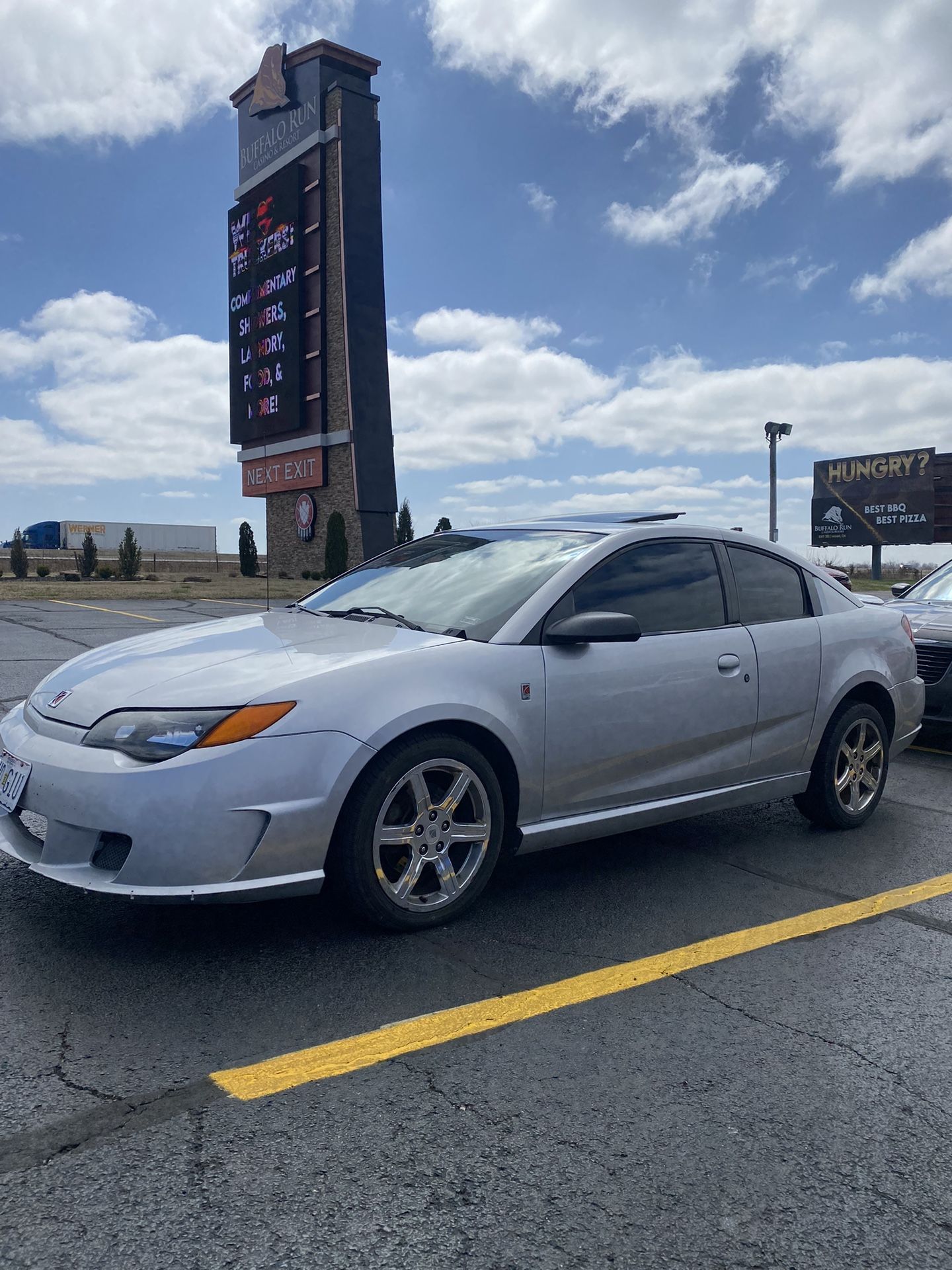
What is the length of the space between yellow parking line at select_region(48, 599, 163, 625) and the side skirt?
1468cm

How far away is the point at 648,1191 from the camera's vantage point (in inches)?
86.0

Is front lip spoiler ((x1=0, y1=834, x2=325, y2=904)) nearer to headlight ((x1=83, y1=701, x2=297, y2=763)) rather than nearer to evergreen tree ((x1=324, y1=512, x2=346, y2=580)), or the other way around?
headlight ((x1=83, y1=701, x2=297, y2=763))

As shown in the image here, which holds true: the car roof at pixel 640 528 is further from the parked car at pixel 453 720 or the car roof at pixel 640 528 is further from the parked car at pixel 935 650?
the parked car at pixel 935 650

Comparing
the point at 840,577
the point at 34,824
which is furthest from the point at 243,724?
the point at 840,577

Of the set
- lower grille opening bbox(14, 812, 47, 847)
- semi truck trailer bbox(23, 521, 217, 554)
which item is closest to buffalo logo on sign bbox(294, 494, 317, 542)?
lower grille opening bbox(14, 812, 47, 847)

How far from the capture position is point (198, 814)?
3086 millimetres

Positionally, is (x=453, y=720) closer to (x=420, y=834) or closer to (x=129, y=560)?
(x=420, y=834)

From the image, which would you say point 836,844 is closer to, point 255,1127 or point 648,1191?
point 648,1191

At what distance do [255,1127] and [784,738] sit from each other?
3204 millimetres

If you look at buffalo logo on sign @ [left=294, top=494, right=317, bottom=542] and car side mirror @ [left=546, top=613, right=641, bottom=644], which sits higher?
buffalo logo on sign @ [left=294, top=494, right=317, bottom=542]

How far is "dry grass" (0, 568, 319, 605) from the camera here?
2688 centimetres

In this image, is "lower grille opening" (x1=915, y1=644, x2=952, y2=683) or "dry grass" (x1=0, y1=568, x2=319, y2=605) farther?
"dry grass" (x1=0, y1=568, x2=319, y2=605)

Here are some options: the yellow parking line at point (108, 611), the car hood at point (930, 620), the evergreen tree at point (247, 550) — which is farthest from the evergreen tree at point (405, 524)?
the car hood at point (930, 620)

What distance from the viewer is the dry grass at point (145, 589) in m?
26.9
